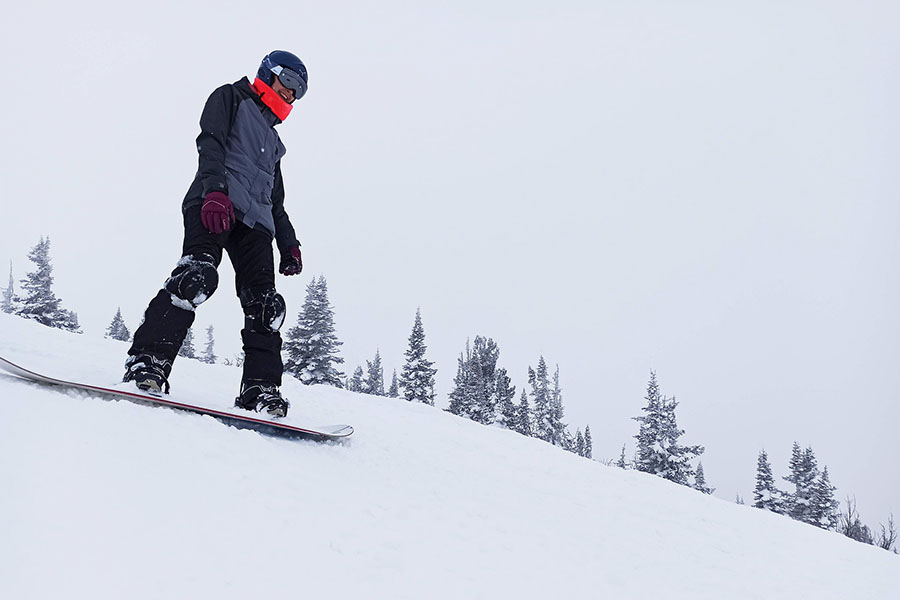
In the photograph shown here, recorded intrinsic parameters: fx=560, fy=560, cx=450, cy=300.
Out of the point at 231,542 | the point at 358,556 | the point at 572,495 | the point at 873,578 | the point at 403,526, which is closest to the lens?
the point at 231,542

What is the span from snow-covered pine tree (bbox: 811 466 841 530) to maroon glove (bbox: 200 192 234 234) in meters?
37.7

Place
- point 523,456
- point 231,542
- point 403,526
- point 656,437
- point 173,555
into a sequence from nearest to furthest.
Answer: point 173,555, point 231,542, point 403,526, point 523,456, point 656,437


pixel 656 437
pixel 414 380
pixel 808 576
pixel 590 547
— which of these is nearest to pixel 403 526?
pixel 590 547

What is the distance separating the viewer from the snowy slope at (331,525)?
1.64 metres

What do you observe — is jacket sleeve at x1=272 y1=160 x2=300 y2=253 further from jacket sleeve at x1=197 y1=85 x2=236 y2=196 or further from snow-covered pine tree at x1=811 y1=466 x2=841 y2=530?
snow-covered pine tree at x1=811 y1=466 x2=841 y2=530

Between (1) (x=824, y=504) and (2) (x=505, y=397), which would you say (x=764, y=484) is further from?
(2) (x=505, y=397)

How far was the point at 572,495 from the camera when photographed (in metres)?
3.86

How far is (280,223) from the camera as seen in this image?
4.81 m

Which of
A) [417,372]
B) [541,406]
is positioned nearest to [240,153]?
[417,372]

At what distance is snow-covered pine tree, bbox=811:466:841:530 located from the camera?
31.7m

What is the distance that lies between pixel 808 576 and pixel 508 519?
5.99 feet

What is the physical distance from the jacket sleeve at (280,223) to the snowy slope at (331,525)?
139cm

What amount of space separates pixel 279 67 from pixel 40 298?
92.4ft

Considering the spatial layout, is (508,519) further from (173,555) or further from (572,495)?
(173,555)
